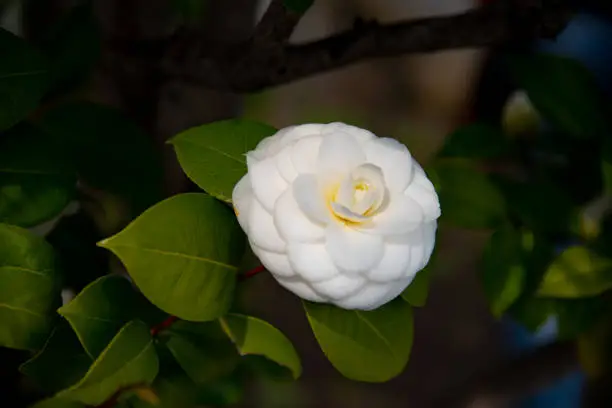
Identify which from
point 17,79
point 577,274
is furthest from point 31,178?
point 577,274

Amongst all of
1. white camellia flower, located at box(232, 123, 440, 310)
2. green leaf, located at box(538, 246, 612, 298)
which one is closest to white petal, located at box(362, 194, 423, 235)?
white camellia flower, located at box(232, 123, 440, 310)

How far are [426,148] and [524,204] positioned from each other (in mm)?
738

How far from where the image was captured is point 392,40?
511mm

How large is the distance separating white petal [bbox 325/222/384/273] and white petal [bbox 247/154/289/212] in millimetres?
31

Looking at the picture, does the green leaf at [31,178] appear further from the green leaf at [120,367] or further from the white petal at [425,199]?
the white petal at [425,199]

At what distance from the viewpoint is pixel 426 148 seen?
4.27ft

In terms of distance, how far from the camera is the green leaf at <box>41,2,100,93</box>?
1.69 feet

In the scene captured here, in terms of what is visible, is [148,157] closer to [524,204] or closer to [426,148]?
[524,204]

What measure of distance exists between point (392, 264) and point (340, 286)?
0.09ft

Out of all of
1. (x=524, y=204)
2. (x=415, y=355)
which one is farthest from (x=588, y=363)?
(x=415, y=355)

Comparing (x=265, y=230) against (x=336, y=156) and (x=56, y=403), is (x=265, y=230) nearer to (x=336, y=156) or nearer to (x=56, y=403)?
(x=336, y=156)

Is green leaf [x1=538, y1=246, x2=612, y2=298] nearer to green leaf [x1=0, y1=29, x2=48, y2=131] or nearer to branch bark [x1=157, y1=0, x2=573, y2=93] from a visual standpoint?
branch bark [x1=157, y1=0, x2=573, y2=93]

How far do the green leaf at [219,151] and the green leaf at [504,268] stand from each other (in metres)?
0.23

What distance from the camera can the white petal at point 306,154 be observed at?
1.12ft
